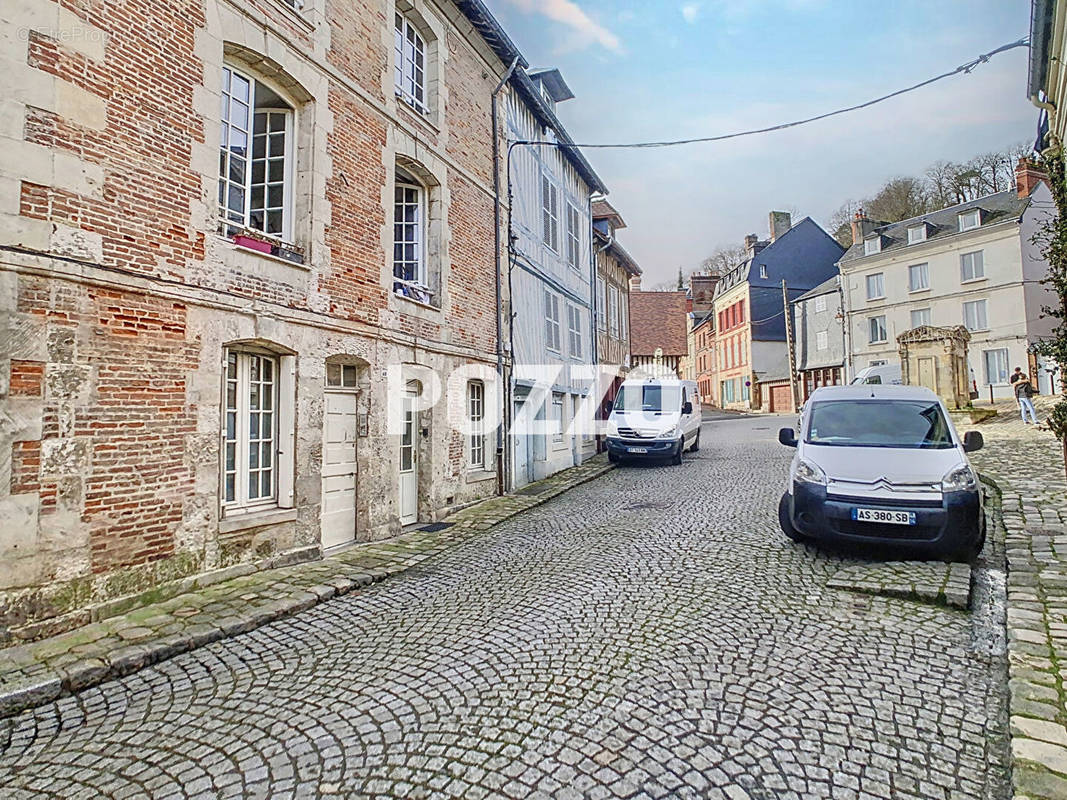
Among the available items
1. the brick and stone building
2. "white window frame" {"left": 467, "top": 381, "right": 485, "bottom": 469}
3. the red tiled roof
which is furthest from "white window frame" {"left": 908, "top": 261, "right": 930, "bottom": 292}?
the brick and stone building

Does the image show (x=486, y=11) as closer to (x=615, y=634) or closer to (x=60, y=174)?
(x=60, y=174)

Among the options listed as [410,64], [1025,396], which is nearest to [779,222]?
[1025,396]

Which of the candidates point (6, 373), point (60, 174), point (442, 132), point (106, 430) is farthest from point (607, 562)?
point (442, 132)

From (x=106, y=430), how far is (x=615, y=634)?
4.41m

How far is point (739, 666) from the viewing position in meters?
3.79

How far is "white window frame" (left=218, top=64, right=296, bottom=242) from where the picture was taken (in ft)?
21.0

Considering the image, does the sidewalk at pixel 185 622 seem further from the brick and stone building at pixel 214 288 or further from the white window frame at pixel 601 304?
the white window frame at pixel 601 304

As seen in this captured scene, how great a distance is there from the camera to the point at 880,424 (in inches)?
274

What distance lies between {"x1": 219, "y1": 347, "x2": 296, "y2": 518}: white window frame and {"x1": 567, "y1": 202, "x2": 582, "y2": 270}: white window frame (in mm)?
10935

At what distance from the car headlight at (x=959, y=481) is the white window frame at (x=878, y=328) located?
3123 centimetres

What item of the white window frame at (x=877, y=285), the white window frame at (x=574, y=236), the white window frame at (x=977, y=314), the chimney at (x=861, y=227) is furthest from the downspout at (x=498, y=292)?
the chimney at (x=861, y=227)

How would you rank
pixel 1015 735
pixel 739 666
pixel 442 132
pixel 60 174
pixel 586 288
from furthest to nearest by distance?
pixel 586 288 < pixel 442 132 < pixel 60 174 < pixel 739 666 < pixel 1015 735

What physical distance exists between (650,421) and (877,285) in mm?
25217

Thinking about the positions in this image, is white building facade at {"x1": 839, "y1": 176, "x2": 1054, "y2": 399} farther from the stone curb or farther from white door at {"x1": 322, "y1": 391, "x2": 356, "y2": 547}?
white door at {"x1": 322, "y1": 391, "x2": 356, "y2": 547}
